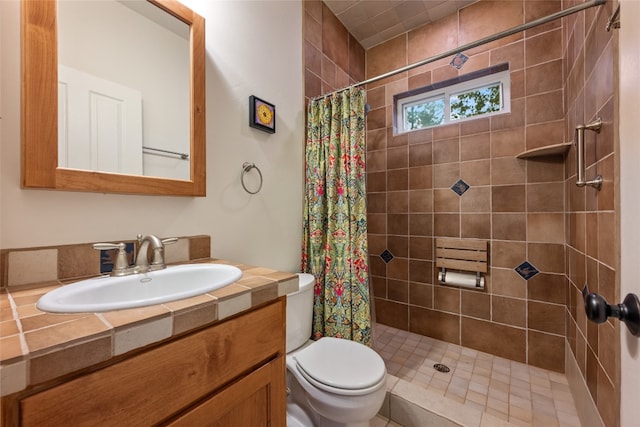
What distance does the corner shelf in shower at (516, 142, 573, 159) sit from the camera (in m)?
1.46

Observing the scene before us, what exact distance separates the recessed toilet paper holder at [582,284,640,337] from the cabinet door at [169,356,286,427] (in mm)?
808

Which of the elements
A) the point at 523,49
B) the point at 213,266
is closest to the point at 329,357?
the point at 213,266

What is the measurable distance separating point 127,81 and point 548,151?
7.34 ft

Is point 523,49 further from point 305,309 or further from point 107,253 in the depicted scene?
point 107,253

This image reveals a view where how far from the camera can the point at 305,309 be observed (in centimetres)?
141

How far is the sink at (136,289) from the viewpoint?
58 centimetres

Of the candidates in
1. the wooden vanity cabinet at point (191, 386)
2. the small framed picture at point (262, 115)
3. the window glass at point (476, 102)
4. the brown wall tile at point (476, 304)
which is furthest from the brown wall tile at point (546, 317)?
the small framed picture at point (262, 115)

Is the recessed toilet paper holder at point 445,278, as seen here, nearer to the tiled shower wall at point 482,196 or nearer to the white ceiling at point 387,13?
the tiled shower wall at point 482,196

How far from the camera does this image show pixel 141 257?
0.92 metres

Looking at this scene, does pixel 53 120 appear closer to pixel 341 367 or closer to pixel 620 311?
pixel 341 367

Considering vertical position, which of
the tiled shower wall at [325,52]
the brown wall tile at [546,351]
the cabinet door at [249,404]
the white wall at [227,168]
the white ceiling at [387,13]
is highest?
the white ceiling at [387,13]

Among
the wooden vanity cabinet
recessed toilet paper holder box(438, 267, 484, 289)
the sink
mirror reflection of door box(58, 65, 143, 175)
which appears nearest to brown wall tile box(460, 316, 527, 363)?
recessed toilet paper holder box(438, 267, 484, 289)

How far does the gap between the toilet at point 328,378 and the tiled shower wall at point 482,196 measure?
1118 mm

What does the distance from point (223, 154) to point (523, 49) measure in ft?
7.05
